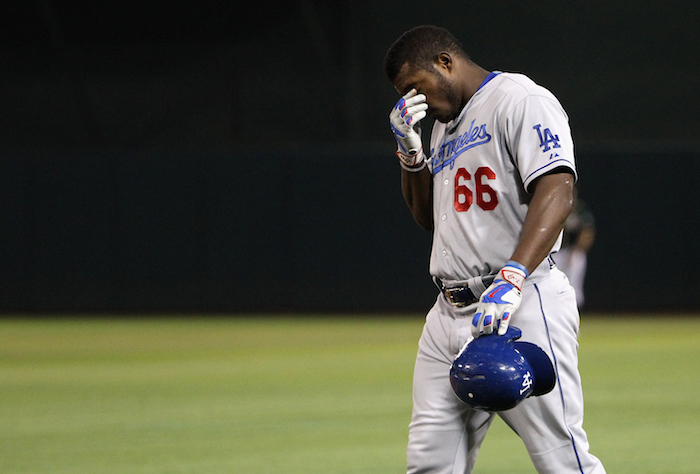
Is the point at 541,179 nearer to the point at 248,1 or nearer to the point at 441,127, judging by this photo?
the point at 441,127

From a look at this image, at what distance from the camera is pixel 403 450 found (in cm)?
600

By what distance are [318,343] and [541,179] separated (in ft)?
29.9

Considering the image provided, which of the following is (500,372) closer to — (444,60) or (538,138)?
(538,138)

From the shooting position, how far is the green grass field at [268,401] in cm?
571

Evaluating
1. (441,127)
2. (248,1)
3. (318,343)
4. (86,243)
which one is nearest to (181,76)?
(248,1)

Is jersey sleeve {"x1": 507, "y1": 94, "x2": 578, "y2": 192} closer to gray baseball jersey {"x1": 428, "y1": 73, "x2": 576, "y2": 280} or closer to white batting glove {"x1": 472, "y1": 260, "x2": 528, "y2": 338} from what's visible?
gray baseball jersey {"x1": 428, "y1": 73, "x2": 576, "y2": 280}

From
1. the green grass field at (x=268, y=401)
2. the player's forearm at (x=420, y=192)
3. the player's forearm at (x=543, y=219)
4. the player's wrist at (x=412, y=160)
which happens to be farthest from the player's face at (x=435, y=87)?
the green grass field at (x=268, y=401)

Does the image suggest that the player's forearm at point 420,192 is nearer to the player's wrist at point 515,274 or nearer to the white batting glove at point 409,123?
the white batting glove at point 409,123

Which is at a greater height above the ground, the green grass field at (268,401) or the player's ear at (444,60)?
the player's ear at (444,60)

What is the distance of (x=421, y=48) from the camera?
3.55 meters

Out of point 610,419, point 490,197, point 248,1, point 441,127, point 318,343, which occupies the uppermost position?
point 248,1

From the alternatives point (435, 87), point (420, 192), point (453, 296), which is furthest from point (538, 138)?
point (420, 192)

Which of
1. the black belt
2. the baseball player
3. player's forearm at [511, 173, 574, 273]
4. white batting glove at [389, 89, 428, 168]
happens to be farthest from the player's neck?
the black belt

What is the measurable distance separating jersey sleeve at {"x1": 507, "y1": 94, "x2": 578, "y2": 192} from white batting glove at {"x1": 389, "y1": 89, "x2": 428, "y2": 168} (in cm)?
41
